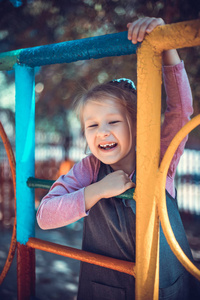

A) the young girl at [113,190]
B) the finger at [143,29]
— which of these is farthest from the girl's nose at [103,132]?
the finger at [143,29]

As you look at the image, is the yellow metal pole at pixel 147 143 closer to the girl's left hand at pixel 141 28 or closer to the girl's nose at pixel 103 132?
the girl's left hand at pixel 141 28

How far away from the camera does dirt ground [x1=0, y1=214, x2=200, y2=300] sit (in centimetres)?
235

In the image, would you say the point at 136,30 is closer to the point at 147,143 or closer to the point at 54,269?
the point at 147,143

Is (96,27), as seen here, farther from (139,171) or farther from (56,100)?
(139,171)

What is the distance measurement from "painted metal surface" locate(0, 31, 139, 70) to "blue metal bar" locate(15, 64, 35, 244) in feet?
0.23

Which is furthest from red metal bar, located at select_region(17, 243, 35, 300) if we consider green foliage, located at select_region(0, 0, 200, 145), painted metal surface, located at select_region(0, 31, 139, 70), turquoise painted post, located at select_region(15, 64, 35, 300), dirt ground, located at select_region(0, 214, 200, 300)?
green foliage, located at select_region(0, 0, 200, 145)

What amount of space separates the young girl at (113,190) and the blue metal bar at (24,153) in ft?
0.46

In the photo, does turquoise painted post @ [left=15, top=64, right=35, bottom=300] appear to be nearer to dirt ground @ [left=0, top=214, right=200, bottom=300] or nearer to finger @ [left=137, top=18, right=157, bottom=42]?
finger @ [left=137, top=18, right=157, bottom=42]

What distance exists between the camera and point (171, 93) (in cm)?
99

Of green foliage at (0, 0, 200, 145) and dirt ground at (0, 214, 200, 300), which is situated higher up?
green foliage at (0, 0, 200, 145)

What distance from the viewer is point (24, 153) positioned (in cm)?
114

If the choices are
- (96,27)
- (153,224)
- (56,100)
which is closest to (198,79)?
(96,27)

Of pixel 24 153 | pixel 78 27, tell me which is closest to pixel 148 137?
pixel 24 153

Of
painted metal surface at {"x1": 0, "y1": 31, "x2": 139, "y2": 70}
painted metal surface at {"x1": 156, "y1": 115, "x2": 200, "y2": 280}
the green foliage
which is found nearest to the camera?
painted metal surface at {"x1": 156, "y1": 115, "x2": 200, "y2": 280}
